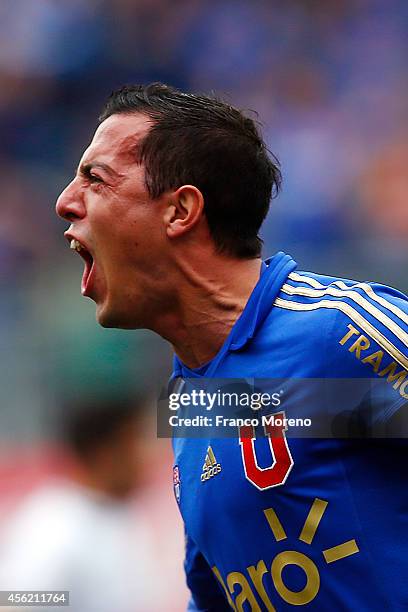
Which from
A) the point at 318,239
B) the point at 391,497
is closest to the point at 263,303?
the point at 391,497

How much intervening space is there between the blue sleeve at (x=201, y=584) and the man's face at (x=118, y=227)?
0.68 metres

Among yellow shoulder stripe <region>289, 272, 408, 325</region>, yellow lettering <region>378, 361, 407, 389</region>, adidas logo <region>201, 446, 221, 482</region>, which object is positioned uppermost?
yellow shoulder stripe <region>289, 272, 408, 325</region>

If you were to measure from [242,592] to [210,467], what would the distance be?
0.32 m

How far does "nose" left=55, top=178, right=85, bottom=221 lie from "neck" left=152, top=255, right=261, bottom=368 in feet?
0.99

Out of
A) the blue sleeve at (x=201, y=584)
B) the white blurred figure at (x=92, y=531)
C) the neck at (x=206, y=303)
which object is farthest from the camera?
the white blurred figure at (x=92, y=531)

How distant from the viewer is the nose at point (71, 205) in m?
2.49

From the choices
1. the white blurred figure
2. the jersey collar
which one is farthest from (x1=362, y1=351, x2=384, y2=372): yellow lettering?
the white blurred figure

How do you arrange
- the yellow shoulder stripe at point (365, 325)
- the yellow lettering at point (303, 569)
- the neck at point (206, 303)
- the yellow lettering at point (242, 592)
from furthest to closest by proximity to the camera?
the neck at point (206, 303) → the yellow lettering at point (242, 592) → the yellow lettering at point (303, 569) → the yellow shoulder stripe at point (365, 325)

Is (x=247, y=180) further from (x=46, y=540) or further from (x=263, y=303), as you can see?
(x=46, y=540)

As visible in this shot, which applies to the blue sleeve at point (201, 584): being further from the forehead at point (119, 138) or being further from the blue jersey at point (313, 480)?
the forehead at point (119, 138)

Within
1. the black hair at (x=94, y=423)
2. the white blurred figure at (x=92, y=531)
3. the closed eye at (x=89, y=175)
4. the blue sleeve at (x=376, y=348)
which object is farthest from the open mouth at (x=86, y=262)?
the black hair at (x=94, y=423)

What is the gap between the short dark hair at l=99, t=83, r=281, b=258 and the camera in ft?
8.21

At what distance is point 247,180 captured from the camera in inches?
101

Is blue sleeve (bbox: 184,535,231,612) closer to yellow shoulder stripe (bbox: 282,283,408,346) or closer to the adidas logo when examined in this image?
the adidas logo
